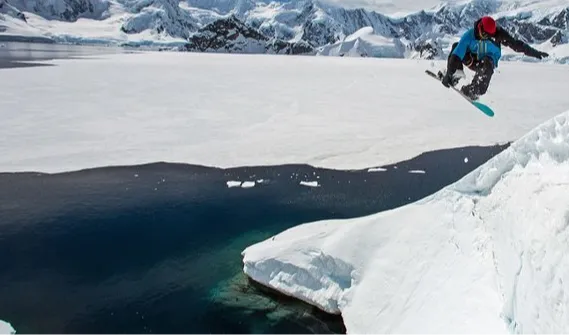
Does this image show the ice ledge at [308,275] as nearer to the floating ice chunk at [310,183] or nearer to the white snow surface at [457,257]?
the white snow surface at [457,257]

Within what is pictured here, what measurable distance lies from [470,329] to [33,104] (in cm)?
2265

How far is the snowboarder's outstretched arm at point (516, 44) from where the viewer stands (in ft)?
25.0

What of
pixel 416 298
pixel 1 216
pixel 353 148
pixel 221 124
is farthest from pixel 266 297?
pixel 221 124

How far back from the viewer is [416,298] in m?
6.44

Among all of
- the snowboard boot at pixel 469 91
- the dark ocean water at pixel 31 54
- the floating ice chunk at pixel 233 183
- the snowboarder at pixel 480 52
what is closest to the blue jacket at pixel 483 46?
the snowboarder at pixel 480 52

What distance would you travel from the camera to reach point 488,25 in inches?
321

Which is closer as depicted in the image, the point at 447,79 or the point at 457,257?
the point at 457,257

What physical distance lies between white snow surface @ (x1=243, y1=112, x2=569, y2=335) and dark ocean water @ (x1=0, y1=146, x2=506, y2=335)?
62 centimetres

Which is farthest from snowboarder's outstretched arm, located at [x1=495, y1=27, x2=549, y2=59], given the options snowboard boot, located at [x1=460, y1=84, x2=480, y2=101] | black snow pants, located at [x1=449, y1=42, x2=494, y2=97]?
snowboard boot, located at [x1=460, y1=84, x2=480, y2=101]

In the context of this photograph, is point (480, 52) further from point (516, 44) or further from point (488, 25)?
point (516, 44)

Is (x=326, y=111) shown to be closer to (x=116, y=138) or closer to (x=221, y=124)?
(x=221, y=124)

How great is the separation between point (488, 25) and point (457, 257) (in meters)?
4.35

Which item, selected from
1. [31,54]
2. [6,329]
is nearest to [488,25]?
[6,329]

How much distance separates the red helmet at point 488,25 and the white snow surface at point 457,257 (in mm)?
2546
